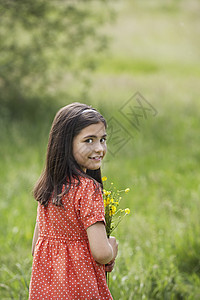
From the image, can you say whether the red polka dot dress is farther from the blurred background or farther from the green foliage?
the green foliage

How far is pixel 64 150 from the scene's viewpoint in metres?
2.02

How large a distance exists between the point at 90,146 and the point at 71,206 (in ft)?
0.87

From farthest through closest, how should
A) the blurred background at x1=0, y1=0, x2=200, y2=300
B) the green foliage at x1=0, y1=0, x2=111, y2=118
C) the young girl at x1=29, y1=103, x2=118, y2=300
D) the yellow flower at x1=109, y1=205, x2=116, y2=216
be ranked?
the green foliage at x1=0, y1=0, x2=111, y2=118 < the blurred background at x1=0, y1=0, x2=200, y2=300 < the yellow flower at x1=109, y1=205, x2=116, y2=216 < the young girl at x1=29, y1=103, x2=118, y2=300

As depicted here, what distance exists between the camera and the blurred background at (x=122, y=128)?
351 centimetres

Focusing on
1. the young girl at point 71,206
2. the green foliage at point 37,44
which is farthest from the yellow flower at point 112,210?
the green foliage at point 37,44

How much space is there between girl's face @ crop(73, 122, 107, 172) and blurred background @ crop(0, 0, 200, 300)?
0.12 meters

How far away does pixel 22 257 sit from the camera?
391 cm

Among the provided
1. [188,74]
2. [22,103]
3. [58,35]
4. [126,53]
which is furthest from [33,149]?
[126,53]

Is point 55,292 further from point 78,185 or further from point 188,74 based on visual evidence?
point 188,74

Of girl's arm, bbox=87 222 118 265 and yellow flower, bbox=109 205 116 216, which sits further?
yellow flower, bbox=109 205 116 216

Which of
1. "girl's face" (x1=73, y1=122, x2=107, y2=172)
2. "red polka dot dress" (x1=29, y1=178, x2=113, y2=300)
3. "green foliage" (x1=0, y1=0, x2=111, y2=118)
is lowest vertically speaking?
"red polka dot dress" (x1=29, y1=178, x2=113, y2=300)

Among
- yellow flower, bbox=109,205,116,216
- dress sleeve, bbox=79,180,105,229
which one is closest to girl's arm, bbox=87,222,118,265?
dress sleeve, bbox=79,180,105,229

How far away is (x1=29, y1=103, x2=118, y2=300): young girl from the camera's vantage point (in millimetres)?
1977

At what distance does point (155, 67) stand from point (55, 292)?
39.2 feet
